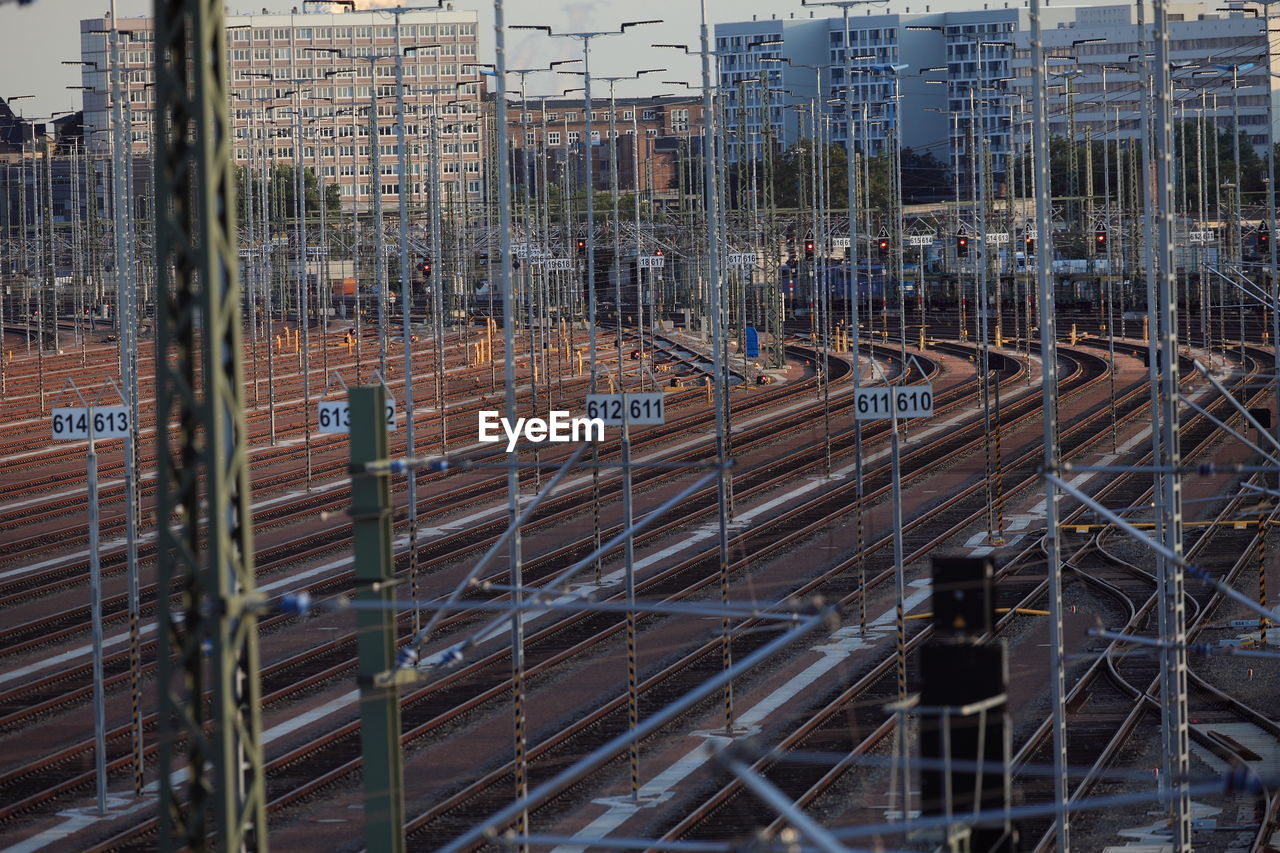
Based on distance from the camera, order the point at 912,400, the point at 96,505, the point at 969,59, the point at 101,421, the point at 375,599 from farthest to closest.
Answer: the point at 969,59 → the point at 912,400 → the point at 101,421 → the point at 96,505 → the point at 375,599

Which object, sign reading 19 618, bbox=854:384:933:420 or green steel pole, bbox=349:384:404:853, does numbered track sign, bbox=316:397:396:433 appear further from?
green steel pole, bbox=349:384:404:853

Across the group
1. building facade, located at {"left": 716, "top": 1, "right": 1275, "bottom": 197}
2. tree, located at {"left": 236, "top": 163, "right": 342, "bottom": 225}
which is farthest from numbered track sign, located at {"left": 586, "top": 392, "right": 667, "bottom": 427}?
building facade, located at {"left": 716, "top": 1, "right": 1275, "bottom": 197}

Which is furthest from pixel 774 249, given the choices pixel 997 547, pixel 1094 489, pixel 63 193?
pixel 63 193

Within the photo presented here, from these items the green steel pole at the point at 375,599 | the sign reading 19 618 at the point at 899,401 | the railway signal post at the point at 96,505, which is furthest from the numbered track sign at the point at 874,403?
the green steel pole at the point at 375,599

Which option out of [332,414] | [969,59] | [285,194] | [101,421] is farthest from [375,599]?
[969,59]

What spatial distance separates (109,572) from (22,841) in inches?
544

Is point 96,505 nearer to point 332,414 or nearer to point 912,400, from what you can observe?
point 332,414

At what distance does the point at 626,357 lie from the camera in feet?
217

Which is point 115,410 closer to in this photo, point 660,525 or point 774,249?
point 660,525

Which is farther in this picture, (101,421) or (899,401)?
(899,401)

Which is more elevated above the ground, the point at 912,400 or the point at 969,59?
the point at 969,59

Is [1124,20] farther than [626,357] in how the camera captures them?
Yes

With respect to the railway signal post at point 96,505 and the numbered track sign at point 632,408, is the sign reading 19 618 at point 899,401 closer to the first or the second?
the numbered track sign at point 632,408

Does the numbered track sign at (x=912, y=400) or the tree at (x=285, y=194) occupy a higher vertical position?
the tree at (x=285, y=194)
